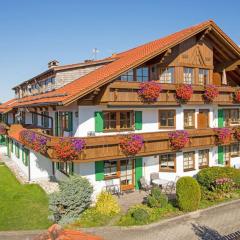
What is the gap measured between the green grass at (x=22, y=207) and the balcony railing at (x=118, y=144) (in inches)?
116

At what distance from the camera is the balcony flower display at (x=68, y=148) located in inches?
600

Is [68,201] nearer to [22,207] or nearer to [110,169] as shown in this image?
[22,207]

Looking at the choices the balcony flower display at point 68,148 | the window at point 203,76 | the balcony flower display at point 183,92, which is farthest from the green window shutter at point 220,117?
the balcony flower display at point 68,148

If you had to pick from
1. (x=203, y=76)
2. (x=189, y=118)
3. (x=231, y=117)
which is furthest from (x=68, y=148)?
(x=231, y=117)

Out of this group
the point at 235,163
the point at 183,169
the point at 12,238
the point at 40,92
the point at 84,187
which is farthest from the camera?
the point at 40,92

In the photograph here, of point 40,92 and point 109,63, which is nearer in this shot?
point 109,63

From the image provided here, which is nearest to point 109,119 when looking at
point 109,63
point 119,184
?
point 119,184

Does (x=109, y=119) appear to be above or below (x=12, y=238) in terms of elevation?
above

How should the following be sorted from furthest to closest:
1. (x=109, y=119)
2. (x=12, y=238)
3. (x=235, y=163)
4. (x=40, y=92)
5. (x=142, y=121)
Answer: (x=40, y=92) → (x=235, y=163) → (x=142, y=121) → (x=109, y=119) → (x=12, y=238)

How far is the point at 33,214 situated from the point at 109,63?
1147 centimetres

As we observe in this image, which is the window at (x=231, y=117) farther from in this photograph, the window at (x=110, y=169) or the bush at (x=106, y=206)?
the bush at (x=106, y=206)

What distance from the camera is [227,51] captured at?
22.8m

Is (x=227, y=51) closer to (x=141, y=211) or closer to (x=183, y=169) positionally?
(x=183, y=169)

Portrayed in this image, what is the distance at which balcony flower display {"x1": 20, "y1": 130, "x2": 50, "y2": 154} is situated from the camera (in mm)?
16947
